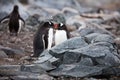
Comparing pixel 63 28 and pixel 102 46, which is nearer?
pixel 102 46

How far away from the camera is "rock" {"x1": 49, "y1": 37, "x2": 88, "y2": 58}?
781 cm

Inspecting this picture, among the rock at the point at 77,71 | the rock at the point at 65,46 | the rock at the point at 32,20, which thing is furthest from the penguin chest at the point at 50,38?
the rock at the point at 32,20

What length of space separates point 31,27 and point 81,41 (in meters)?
4.97

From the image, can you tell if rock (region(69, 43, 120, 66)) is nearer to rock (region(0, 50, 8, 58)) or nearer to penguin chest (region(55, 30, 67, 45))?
rock (region(0, 50, 8, 58))

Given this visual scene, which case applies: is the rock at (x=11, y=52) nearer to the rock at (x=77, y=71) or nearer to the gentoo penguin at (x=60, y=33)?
the gentoo penguin at (x=60, y=33)

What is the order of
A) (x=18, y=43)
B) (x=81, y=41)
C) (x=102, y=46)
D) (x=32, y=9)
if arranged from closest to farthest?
(x=102, y=46)
(x=81, y=41)
(x=18, y=43)
(x=32, y=9)

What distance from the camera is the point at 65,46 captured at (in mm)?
8125

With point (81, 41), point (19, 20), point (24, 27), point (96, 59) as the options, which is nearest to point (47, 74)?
point (96, 59)

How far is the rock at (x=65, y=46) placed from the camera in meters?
7.81

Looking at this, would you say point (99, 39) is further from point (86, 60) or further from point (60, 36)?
point (86, 60)

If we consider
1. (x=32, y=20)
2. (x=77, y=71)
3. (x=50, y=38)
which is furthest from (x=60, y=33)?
(x=32, y=20)

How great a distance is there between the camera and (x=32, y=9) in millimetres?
18781

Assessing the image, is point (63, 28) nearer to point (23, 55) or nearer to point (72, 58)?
point (23, 55)

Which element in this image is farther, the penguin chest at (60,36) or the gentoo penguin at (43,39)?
the penguin chest at (60,36)
